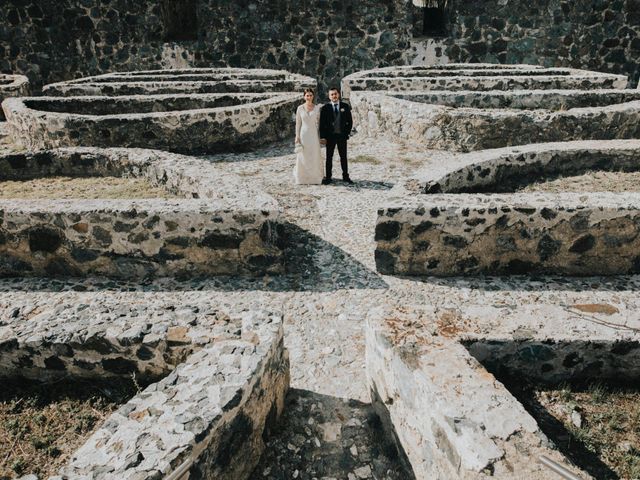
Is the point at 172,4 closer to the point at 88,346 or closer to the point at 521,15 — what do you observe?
the point at 521,15

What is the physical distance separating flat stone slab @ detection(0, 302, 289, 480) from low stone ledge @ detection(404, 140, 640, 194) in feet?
11.3

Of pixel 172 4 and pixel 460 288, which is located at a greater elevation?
pixel 172 4

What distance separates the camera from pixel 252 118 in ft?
30.0

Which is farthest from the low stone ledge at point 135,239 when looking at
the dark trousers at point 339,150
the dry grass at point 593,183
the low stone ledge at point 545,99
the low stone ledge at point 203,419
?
the low stone ledge at point 545,99

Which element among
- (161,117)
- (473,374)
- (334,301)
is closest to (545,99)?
(161,117)

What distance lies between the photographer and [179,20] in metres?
16.6

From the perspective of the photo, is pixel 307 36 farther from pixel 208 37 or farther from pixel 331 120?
pixel 331 120

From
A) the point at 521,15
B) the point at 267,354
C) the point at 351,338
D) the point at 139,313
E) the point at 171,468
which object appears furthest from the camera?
the point at 521,15

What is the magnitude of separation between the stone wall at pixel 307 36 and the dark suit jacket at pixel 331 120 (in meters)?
9.11

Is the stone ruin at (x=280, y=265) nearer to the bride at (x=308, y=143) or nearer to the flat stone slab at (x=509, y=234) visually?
the flat stone slab at (x=509, y=234)

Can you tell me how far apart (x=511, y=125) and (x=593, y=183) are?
2.35 metres

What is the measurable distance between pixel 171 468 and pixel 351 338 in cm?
211

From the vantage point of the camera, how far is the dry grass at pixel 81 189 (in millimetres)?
6320

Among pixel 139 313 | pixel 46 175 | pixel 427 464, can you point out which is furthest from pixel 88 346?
pixel 46 175
